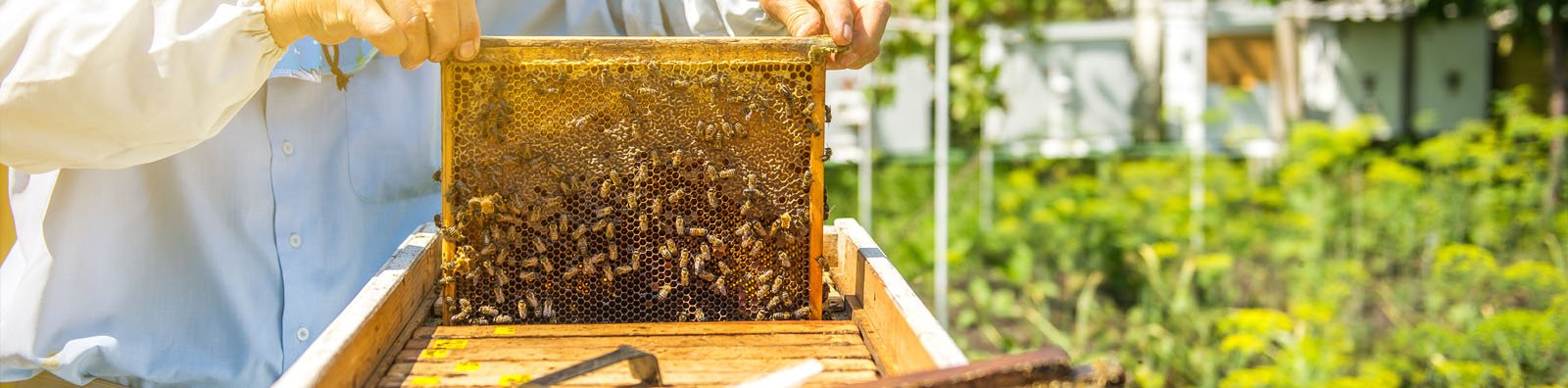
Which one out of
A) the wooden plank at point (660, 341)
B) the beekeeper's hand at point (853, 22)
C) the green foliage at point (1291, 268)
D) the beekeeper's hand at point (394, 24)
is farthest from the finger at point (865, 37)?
the green foliage at point (1291, 268)

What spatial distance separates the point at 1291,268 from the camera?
22.4ft

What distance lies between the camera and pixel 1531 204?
7141 millimetres

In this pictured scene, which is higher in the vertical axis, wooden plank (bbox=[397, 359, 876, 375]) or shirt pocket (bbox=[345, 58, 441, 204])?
shirt pocket (bbox=[345, 58, 441, 204])

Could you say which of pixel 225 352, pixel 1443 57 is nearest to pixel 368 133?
pixel 225 352

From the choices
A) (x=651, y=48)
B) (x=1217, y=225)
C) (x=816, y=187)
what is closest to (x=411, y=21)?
(x=651, y=48)

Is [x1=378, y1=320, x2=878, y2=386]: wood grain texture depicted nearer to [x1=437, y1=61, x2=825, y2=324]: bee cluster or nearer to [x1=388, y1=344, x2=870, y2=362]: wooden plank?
[x1=388, y1=344, x2=870, y2=362]: wooden plank

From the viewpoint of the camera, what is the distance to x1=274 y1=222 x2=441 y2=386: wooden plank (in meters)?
1.47

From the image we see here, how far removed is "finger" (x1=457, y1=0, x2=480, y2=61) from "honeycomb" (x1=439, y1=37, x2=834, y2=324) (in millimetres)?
62

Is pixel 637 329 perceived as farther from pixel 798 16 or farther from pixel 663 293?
pixel 798 16

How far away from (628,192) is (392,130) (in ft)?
2.58

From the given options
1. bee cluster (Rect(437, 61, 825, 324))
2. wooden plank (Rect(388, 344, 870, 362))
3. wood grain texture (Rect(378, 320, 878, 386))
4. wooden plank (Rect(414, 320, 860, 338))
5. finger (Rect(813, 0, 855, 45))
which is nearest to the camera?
wood grain texture (Rect(378, 320, 878, 386))

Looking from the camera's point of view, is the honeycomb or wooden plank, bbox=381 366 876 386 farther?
the honeycomb

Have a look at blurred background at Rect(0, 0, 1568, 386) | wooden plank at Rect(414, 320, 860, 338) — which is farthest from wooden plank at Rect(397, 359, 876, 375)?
blurred background at Rect(0, 0, 1568, 386)

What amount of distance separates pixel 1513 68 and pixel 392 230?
47.7ft
